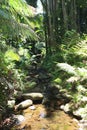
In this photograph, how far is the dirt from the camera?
7090 millimetres

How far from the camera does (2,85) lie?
7.87m

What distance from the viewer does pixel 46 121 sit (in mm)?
7457

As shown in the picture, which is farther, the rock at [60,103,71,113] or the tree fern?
the rock at [60,103,71,113]

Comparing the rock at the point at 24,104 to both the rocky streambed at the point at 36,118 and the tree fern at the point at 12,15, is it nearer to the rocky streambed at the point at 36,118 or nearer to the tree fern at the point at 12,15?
the rocky streambed at the point at 36,118

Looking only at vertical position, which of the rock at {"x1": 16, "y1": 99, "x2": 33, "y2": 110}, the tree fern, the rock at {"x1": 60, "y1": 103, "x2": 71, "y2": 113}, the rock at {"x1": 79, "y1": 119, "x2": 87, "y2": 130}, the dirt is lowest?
the rock at {"x1": 79, "y1": 119, "x2": 87, "y2": 130}

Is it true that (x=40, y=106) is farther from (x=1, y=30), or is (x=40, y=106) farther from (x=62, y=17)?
(x=62, y=17)

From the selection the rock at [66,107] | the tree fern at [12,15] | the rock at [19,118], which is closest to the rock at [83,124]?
the rock at [66,107]

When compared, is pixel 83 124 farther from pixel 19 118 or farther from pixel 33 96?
pixel 33 96

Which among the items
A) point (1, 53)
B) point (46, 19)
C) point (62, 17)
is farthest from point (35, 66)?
point (1, 53)

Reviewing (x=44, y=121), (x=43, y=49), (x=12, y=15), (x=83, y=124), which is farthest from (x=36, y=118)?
(x=43, y=49)

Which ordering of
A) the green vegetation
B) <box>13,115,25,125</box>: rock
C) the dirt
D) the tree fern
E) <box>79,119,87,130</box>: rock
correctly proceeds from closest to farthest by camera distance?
the tree fern < the green vegetation < <box>79,119,87,130</box>: rock < the dirt < <box>13,115,25,125</box>: rock

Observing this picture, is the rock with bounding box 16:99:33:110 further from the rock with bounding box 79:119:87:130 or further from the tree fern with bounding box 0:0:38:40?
the tree fern with bounding box 0:0:38:40

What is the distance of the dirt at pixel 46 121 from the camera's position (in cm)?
709

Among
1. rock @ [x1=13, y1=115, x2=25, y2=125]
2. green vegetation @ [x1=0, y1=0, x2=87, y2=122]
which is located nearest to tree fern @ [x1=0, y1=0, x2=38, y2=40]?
green vegetation @ [x1=0, y1=0, x2=87, y2=122]
